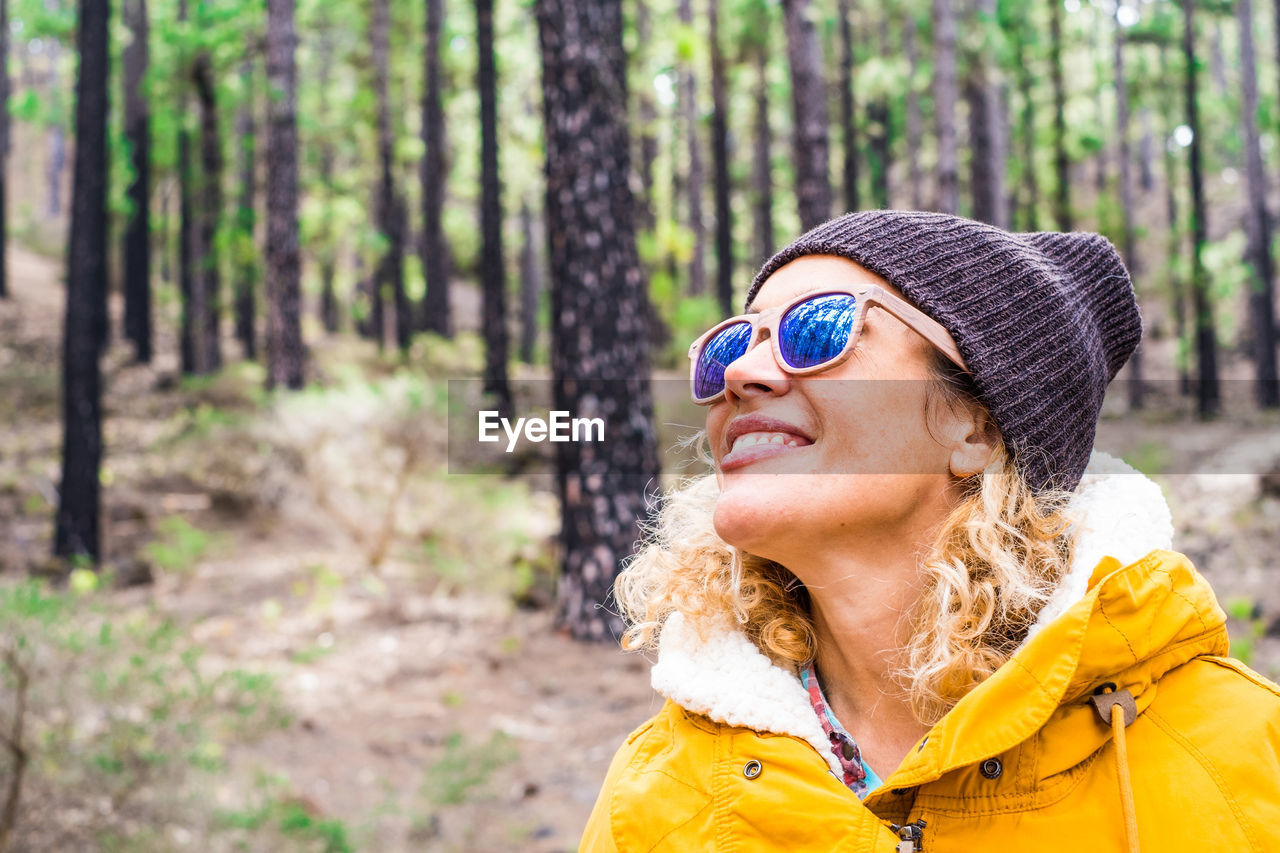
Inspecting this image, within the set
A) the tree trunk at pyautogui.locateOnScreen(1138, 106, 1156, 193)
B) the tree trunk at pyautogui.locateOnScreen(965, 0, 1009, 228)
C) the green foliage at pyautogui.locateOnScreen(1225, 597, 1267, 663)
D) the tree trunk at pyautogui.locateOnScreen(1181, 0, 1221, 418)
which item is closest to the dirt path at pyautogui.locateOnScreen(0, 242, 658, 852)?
the green foliage at pyautogui.locateOnScreen(1225, 597, 1267, 663)

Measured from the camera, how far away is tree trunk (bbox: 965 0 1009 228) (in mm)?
12375

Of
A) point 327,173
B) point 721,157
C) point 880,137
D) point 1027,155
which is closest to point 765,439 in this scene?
point 721,157

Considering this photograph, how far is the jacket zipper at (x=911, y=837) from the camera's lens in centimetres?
133

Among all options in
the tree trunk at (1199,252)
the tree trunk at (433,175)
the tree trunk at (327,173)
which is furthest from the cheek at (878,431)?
the tree trunk at (327,173)

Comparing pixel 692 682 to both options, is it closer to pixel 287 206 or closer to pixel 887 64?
pixel 287 206

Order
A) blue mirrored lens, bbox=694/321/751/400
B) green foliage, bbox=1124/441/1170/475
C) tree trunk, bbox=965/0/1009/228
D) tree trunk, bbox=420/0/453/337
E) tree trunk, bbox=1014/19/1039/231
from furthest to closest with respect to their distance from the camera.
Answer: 1. tree trunk, bbox=1014/19/1039/231
2. tree trunk, bbox=420/0/453/337
3. tree trunk, bbox=965/0/1009/228
4. green foliage, bbox=1124/441/1170/475
5. blue mirrored lens, bbox=694/321/751/400

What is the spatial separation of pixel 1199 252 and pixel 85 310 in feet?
66.2

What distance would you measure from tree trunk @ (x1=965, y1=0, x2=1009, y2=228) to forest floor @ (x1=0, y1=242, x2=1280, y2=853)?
13.2ft

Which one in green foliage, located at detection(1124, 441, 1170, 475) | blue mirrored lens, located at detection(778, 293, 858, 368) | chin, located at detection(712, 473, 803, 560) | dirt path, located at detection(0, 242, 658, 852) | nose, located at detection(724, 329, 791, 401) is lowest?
dirt path, located at detection(0, 242, 658, 852)

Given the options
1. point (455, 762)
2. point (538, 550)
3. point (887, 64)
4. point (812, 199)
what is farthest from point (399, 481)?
point (887, 64)

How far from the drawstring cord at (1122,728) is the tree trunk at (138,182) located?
1947 centimetres

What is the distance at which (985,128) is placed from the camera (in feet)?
43.5

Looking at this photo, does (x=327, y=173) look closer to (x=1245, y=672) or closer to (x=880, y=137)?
(x=880, y=137)

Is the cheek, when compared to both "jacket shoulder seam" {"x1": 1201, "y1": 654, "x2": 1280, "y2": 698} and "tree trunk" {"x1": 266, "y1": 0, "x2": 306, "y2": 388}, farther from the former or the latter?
"tree trunk" {"x1": 266, "y1": 0, "x2": 306, "y2": 388}
